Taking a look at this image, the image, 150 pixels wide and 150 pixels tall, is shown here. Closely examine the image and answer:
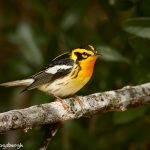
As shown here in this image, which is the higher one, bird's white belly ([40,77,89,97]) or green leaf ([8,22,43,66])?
green leaf ([8,22,43,66])

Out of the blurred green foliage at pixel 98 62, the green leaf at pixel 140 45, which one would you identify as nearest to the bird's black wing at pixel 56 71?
the blurred green foliage at pixel 98 62

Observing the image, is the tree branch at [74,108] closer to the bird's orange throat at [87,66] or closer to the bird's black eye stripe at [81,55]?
the bird's orange throat at [87,66]

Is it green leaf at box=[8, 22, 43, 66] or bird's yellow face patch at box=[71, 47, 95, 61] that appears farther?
green leaf at box=[8, 22, 43, 66]

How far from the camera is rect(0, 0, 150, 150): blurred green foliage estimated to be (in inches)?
141

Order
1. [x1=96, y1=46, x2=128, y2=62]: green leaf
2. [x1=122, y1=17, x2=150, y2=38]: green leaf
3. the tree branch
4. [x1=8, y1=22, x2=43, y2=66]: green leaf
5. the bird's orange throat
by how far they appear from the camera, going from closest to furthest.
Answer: the tree branch → [x1=122, y1=17, x2=150, y2=38]: green leaf → the bird's orange throat → [x1=96, y1=46, x2=128, y2=62]: green leaf → [x1=8, y1=22, x2=43, y2=66]: green leaf

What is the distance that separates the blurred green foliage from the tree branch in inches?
15.5

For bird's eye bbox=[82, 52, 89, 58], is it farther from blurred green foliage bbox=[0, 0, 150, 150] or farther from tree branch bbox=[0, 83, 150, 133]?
tree branch bbox=[0, 83, 150, 133]

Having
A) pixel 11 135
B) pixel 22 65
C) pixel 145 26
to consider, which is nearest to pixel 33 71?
pixel 22 65

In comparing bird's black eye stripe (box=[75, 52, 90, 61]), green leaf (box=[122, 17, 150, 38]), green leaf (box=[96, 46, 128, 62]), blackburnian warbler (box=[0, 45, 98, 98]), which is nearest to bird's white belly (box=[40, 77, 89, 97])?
blackburnian warbler (box=[0, 45, 98, 98])

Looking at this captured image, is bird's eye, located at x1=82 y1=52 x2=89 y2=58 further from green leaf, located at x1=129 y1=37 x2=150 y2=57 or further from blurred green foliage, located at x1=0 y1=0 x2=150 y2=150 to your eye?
green leaf, located at x1=129 y1=37 x2=150 y2=57

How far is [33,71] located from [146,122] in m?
0.97

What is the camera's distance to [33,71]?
4137 millimetres

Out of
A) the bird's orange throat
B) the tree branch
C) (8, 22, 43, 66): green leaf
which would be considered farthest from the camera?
(8, 22, 43, 66): green leaf

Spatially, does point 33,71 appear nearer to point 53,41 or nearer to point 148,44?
point 53,41
